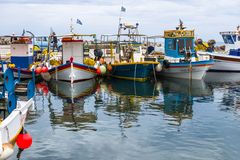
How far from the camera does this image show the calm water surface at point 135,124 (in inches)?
420

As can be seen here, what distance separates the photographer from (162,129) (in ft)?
43.6

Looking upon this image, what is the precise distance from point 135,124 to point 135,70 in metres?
14.1

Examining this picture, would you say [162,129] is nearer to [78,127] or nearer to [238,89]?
[78,127]

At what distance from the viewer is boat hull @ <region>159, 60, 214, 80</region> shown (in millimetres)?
27547

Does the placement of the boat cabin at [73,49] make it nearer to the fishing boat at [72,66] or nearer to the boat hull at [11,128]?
the fishing boat at [72,66]

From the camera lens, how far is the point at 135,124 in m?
14.1

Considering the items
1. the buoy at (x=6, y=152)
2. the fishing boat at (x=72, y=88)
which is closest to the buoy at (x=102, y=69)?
the fishing boat at (x=72, y=88)

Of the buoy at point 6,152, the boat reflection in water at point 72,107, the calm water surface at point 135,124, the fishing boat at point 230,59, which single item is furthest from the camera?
the fishing boat at point 230,59

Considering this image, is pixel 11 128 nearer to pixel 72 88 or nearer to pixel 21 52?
pixel 72 88

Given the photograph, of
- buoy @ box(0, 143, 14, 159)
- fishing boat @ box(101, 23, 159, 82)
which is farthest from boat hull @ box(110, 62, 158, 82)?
buoy @ box(0, 143, 14, 159)

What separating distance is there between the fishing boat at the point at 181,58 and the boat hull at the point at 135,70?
5.90ft

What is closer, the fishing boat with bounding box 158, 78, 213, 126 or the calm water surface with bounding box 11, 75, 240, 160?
the calm water surface with bounding box 11, 75, 240, 160

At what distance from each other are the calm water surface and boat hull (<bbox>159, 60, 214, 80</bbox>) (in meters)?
3.66

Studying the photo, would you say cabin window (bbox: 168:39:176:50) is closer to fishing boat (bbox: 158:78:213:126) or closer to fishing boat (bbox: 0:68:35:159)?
fishing boat (bbox: 158:78:213:126)
